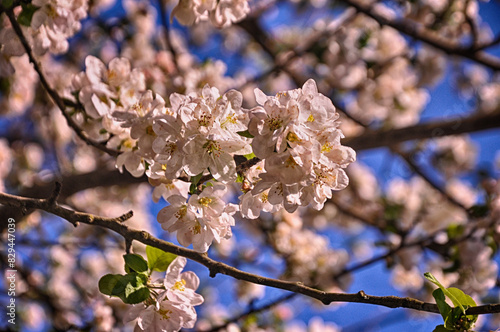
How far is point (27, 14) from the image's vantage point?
1163mm

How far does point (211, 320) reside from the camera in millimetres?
1881

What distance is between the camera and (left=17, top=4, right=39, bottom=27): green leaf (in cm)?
116

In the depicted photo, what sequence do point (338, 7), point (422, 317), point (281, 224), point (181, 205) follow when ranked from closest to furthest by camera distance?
1. point (181, 205)
2. point (422, 317)
3. point (281, 224)
4. point (338, 7)

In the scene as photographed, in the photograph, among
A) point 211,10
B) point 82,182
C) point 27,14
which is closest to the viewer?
point 27,14

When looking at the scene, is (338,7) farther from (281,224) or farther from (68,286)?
(68,286)

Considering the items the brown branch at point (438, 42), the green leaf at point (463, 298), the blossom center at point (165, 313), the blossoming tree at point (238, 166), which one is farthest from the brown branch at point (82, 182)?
the brown branch at point (438, 42)

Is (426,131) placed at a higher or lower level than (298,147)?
lower

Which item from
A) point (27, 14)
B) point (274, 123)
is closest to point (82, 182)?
point (27, 14)

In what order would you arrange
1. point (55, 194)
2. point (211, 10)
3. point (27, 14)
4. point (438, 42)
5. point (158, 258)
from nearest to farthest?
point (55, 194) < point (158, 258) < point (27, 14) < point (211, 10) < point (438, 42)

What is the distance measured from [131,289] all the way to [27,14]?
0.85 m

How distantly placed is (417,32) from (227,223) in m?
1.84

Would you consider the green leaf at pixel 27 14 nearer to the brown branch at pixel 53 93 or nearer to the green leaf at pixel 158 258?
the brown branch at pixel 53 93

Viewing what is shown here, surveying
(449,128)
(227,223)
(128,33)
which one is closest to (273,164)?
(227,223)

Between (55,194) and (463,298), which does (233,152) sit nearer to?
(55,194)
